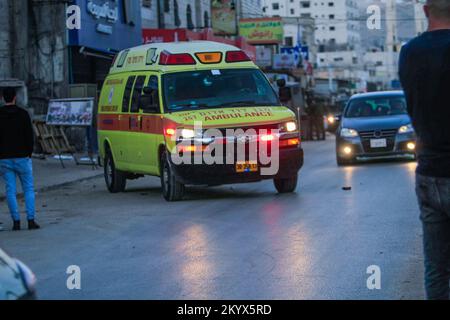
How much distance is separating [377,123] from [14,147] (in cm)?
1195

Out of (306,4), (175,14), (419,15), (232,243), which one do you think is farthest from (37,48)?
(306,4)

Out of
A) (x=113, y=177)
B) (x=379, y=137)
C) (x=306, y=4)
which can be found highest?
(x=306, y=4)

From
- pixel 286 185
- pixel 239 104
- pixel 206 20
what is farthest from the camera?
pixel 206 20

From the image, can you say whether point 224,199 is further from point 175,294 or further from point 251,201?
point 175,294

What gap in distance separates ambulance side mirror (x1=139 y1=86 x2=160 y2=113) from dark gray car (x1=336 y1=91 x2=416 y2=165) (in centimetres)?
773

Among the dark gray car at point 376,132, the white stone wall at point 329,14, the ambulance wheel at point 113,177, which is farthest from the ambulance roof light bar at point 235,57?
the white stone wall at point 329,14

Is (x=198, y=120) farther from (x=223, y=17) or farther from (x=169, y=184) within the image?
(x=223, y=17)

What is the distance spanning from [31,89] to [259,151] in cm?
1877

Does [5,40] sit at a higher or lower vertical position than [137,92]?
higher

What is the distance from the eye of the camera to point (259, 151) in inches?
603

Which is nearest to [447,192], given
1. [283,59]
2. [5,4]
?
[5,4]

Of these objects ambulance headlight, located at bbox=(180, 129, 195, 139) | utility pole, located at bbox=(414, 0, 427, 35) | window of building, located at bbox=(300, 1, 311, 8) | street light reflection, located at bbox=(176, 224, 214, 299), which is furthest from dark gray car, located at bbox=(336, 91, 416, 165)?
window of building, located at bbox=(300, 1, 311, 8)

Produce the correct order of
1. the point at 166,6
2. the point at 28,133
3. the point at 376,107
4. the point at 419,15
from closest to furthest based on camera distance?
the point at 28,133, the point at 376,107, the point at 166,6, the point at 419,15

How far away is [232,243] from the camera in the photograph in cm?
1072
